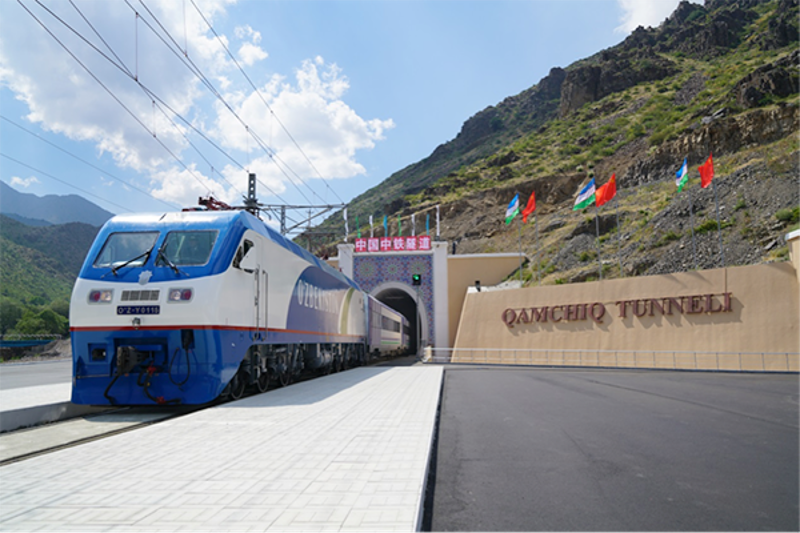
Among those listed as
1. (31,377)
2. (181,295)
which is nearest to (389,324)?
(31,377)

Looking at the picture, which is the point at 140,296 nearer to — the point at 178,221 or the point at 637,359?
the point at 178,221

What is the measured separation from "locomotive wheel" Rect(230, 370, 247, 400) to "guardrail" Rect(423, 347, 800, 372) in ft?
56.0

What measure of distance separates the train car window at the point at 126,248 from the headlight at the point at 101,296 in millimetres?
497

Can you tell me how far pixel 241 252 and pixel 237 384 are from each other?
94.3 inches

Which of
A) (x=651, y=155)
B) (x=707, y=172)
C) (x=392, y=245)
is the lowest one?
(x=392, y=245)

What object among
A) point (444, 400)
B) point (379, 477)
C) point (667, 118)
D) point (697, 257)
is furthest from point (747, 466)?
point (667, 118)

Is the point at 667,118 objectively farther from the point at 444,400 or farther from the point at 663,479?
the point at 663,479

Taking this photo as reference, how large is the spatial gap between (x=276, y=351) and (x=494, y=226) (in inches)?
2079

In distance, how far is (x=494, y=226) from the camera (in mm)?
62125

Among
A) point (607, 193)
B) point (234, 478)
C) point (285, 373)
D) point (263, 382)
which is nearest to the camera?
point (234, 478)

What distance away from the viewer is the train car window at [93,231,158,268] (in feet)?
29.4

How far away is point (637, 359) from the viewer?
22656mm

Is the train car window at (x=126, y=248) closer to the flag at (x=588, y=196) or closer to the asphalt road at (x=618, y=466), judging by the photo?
the asphalt road at (x=618, y=466)

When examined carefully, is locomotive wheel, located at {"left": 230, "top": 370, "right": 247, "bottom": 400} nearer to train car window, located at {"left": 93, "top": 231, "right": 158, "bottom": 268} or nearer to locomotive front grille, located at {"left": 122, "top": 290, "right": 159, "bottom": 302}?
locomotive front grille, located at {"left": 122, "top": 290, "right": 159, "bottom": 302}
